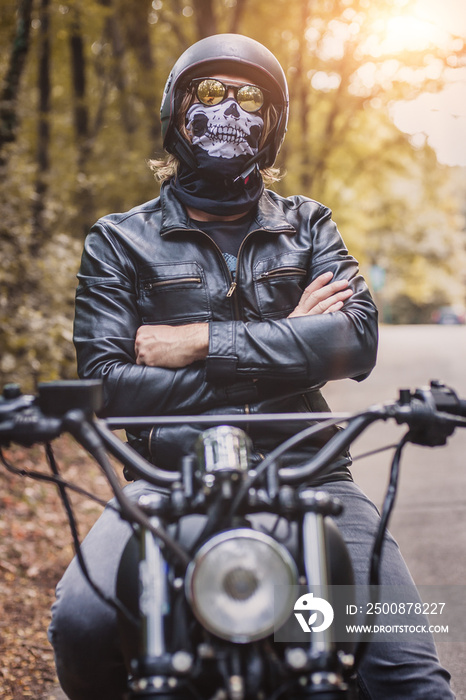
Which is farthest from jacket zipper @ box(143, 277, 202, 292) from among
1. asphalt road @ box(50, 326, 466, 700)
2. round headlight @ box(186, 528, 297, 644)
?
asphalt road @ box(50, 326, 466, 700)

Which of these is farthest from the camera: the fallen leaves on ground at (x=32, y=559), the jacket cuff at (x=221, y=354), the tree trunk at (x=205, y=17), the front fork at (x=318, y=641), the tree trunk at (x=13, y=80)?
the tree trunk at (x=205, y=17)

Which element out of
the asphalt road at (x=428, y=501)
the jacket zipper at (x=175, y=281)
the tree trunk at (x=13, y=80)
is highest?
the tree trunk at (x=13, y=80)

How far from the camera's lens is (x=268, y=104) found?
2.97 m

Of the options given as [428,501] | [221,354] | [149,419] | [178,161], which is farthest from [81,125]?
[149,419]

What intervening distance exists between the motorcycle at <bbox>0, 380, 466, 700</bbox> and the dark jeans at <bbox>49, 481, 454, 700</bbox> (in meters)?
0.31

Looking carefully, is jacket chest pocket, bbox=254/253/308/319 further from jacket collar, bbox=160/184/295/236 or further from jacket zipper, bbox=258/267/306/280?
jacket collar, bbox=160/184/295/236

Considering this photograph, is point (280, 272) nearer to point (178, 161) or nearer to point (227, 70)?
point (178, 161)

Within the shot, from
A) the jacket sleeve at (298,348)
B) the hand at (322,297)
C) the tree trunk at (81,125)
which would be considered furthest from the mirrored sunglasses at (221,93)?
the tree trunk at (81,125)

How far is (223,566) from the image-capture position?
1339mm

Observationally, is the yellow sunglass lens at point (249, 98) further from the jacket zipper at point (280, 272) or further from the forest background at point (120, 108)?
the forest background at point (120, 108)

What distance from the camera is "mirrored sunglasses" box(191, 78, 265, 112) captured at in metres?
2.82

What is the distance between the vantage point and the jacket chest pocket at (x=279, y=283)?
2676mm

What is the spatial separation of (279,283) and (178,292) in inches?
14.2

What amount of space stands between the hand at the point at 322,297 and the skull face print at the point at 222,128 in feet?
1.87
